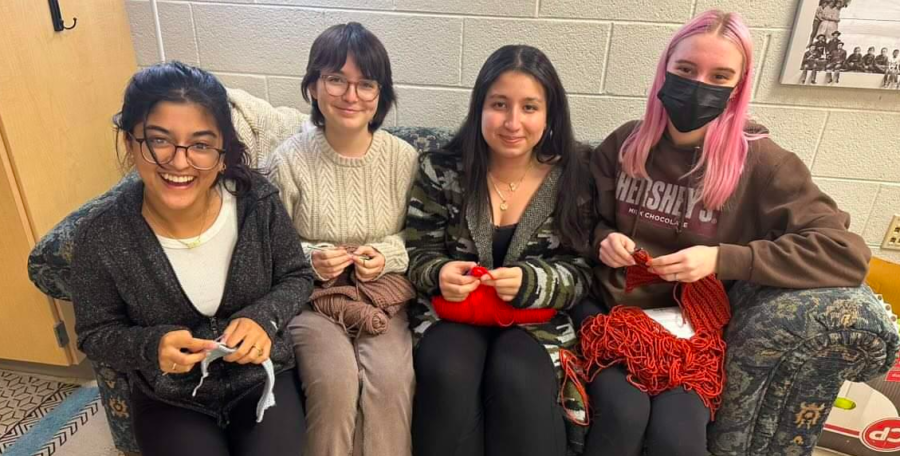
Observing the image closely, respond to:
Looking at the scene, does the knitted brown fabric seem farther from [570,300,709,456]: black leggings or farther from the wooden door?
the wooden door

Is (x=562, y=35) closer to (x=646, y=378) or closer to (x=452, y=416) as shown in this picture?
(x=646, y=378)

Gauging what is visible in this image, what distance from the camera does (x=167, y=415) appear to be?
3.90 ft

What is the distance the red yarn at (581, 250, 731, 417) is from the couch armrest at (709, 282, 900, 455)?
0.13 ft

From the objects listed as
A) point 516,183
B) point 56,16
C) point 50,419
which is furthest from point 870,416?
point 56,16

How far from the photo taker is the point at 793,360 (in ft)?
4.18

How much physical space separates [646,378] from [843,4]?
128 centimetres

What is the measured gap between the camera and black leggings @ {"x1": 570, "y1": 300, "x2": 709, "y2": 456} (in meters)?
1.23

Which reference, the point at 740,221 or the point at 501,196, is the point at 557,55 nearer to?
the point at 501,196

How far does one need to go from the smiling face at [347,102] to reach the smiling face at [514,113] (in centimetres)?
28

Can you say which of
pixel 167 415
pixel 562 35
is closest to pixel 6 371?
pixel 167 415

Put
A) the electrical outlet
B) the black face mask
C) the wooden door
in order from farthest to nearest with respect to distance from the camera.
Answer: the electrical outlet, the wooden door, the black face mask

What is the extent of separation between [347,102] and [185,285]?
21.1 inches

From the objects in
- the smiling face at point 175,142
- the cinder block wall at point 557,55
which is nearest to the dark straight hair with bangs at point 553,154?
the cinder block wall at point 557,55

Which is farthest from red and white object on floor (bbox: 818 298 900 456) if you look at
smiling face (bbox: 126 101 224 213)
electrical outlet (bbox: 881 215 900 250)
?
smiling face (bbox: 126 101 224 213)
